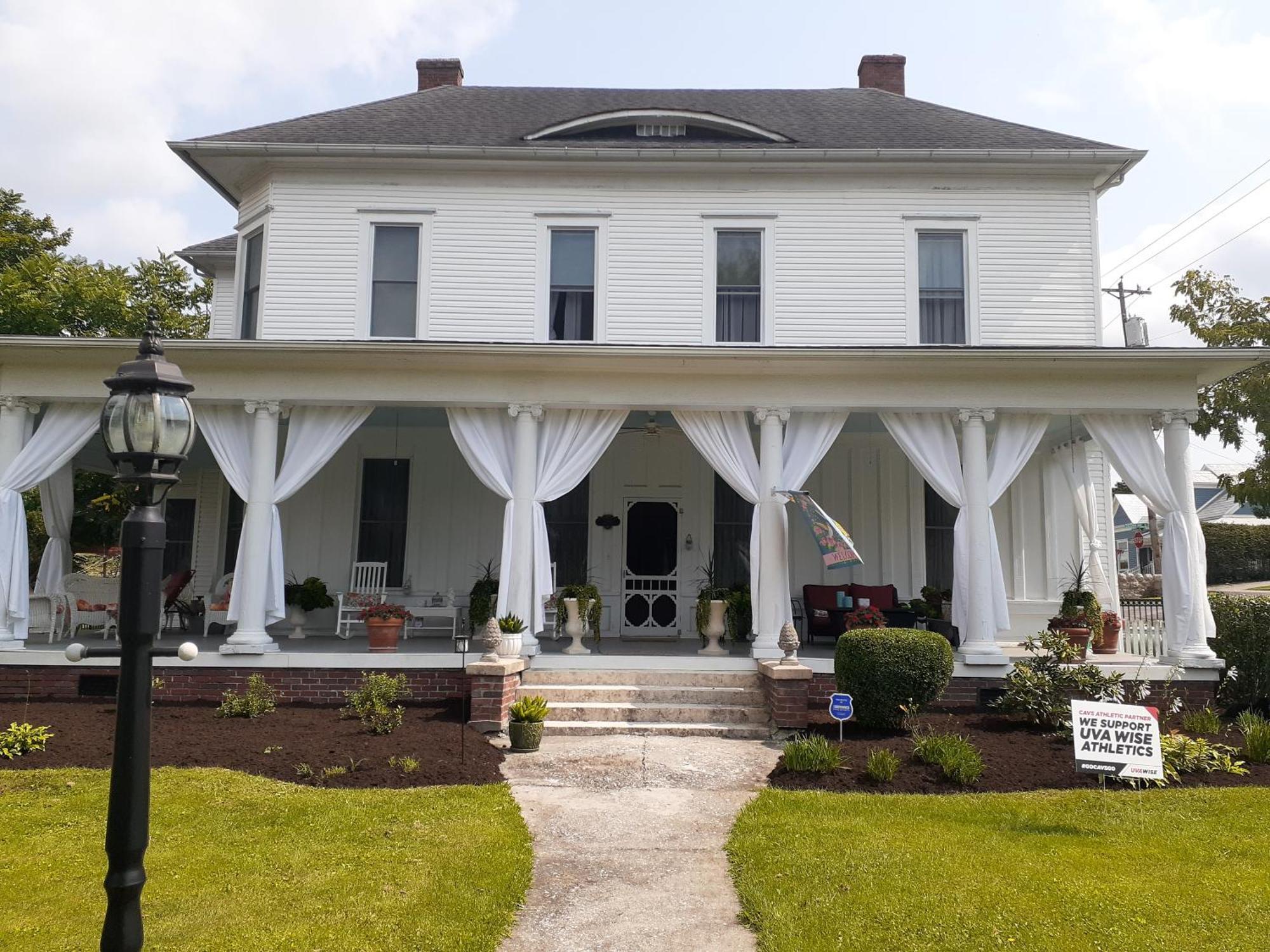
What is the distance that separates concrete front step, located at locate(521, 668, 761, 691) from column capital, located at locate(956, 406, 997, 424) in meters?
4.08

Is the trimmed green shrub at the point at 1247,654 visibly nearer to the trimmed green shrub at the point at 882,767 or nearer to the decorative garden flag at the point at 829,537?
the decorative garden flag at the point at 829,537

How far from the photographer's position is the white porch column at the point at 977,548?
10.2 meters

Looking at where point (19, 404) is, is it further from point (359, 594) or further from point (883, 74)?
point (883, 74)

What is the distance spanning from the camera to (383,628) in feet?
35.2

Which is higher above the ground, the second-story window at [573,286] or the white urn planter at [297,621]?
the second-story window at [573,286]

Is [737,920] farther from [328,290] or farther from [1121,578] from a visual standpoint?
[1121,578]

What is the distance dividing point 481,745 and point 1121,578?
79.8ft

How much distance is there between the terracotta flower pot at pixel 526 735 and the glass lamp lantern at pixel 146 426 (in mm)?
5227

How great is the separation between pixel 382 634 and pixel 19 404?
5.42 metres

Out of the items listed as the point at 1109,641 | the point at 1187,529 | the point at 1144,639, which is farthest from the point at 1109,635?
the point at 1187,529

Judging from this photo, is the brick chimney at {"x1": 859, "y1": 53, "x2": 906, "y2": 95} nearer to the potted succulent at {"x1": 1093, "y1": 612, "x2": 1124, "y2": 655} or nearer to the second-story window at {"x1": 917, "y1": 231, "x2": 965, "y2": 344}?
the second-story window at {"x1": 917, "y1": 231, "x2": 965, "y2": 344}

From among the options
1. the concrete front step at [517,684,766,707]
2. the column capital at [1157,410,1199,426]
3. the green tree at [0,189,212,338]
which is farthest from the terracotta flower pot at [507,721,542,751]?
the green tree at [0,189,212,338]

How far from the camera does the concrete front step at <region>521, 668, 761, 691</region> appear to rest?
1006cm

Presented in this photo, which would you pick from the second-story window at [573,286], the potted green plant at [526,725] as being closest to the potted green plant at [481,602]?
the potted green plant at [526,725]
